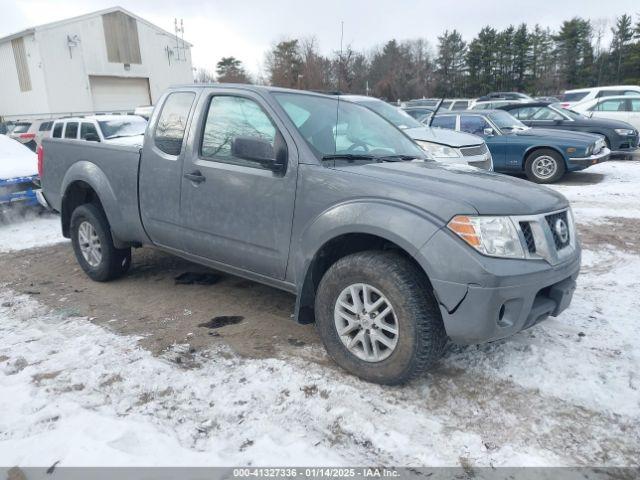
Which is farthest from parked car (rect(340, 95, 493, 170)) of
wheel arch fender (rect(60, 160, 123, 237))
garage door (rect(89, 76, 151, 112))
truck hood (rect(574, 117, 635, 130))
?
garage door (rect(89, 76, 151, 112))

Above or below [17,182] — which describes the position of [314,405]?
below

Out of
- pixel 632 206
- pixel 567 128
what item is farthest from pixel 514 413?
pixel 567 128

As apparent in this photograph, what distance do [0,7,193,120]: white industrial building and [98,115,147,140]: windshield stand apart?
1902cm

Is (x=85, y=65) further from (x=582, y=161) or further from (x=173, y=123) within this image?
(x=173, y=123)

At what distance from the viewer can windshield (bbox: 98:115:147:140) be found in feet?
36.2

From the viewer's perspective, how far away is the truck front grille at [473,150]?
8.12 meters

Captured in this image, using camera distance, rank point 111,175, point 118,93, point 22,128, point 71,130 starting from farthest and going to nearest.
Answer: point 118,93 < point 22,128 < point 71,130 < point 111,175

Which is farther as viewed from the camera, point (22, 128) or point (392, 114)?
point (22, 128)

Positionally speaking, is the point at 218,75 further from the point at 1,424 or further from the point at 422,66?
the point at 1,424

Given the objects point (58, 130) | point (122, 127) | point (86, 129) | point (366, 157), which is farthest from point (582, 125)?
point (58, 130)

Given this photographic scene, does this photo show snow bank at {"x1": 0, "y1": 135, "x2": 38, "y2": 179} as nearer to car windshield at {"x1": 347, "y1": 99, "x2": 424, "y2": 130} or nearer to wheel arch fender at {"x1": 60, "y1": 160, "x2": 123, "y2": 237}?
wheel arch fender at {"x1": 60, "y1": 160, "x2": 123, "y2": 237}

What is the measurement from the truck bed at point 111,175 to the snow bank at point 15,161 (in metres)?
3.29

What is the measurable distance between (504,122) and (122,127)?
855cm

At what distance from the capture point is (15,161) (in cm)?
845
